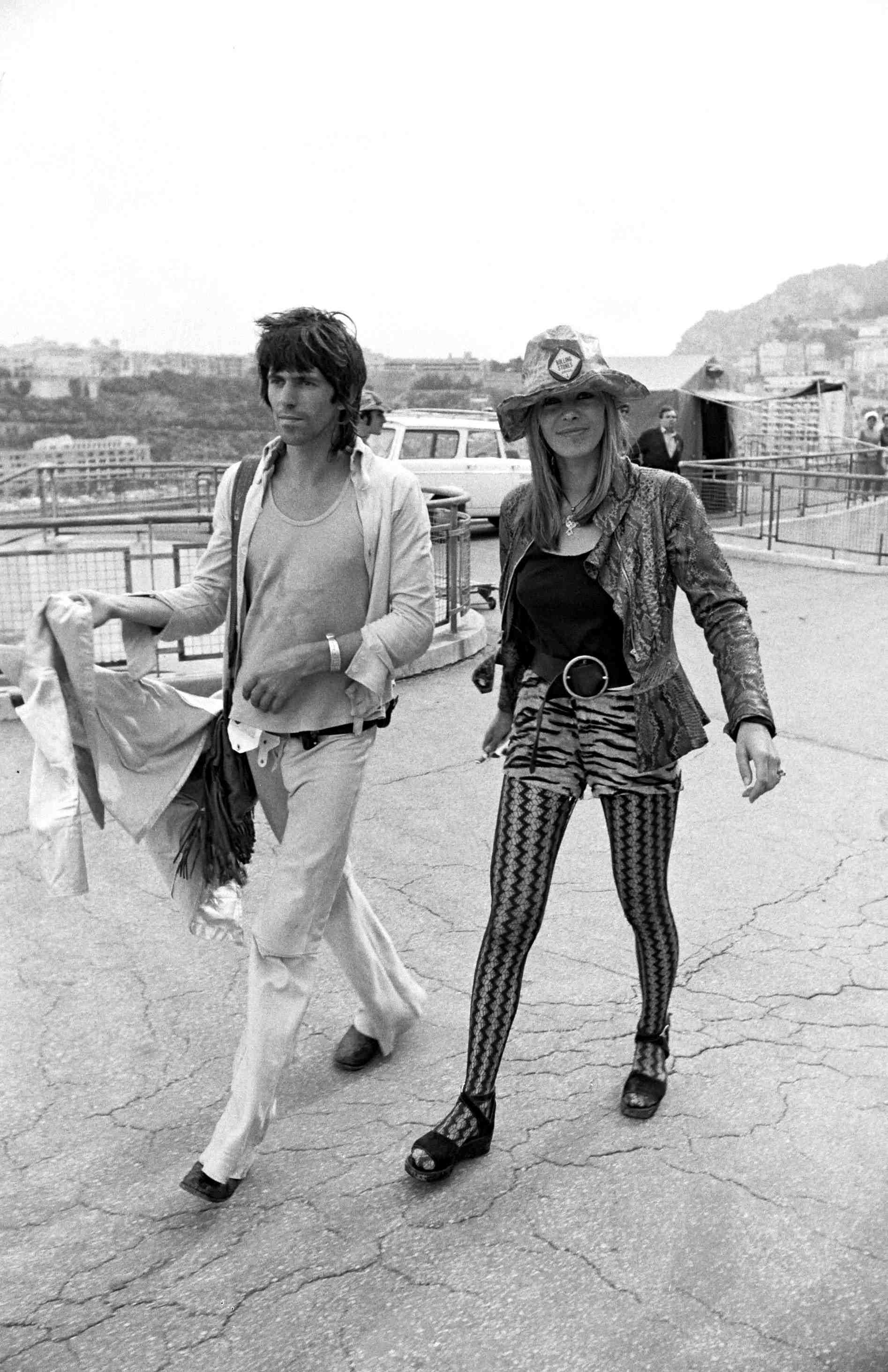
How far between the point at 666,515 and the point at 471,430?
17.0 metres

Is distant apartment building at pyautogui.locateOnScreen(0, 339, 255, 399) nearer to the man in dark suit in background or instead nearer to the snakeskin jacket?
the man in dark suit in background

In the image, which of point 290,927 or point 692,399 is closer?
point 290,927

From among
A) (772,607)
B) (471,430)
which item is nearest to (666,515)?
(772,607)

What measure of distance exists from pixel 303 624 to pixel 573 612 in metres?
0.64

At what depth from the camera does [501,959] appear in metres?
3.07

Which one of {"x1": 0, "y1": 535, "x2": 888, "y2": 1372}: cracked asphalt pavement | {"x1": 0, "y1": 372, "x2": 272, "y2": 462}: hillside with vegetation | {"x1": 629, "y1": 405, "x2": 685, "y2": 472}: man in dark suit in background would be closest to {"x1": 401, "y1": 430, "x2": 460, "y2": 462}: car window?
{"x1": 0, "y1": 372, "x2": 272, "y2": 462}: hillside with vegetation

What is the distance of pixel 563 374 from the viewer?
9.62 ft

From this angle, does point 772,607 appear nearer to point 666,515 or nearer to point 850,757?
point 850,757

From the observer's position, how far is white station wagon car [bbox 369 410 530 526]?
63.0ft

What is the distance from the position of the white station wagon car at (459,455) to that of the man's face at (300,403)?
16137 millimetres

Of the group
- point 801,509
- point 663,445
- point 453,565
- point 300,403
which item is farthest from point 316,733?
point 801,509

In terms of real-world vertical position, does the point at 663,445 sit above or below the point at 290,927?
above

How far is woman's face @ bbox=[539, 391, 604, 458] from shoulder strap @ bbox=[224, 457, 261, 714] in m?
0.73

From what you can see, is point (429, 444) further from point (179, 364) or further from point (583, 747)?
point (583, 747)
